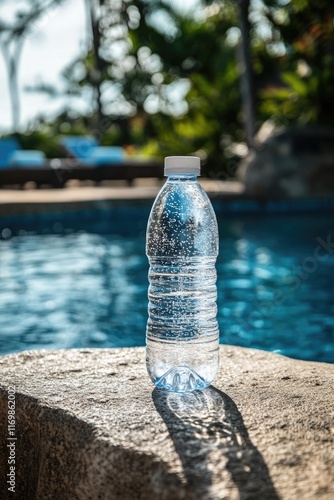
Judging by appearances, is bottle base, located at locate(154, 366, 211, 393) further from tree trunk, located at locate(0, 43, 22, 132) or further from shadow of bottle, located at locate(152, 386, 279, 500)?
tree trunk, located at locate(0, 43, 22, 132)

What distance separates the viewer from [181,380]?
2.04 metres

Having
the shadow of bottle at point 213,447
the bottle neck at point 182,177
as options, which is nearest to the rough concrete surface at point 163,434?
the shadow of bottle at point 213,447

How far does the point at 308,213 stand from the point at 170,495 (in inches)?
384

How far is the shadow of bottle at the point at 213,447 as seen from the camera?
1326 millimetres

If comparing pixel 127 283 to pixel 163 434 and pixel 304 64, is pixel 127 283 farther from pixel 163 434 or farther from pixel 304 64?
pixel 304 64

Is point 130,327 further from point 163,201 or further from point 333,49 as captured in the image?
point 333,49

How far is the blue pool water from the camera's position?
14.1 feet

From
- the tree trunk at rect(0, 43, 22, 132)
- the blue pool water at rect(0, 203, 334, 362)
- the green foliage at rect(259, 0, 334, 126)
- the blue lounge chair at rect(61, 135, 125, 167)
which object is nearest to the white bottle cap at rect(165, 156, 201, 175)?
the blue pool water at rect(0, 203, 334, 362)

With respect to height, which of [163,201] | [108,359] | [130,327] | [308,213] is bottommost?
[308,213]

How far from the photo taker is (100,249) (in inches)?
310

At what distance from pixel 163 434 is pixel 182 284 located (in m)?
0.74

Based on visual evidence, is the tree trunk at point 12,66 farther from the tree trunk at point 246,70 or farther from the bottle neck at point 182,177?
the bottle neck at point 182,177

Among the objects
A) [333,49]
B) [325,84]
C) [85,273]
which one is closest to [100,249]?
[85,273]

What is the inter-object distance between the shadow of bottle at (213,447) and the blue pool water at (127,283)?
2.16m
